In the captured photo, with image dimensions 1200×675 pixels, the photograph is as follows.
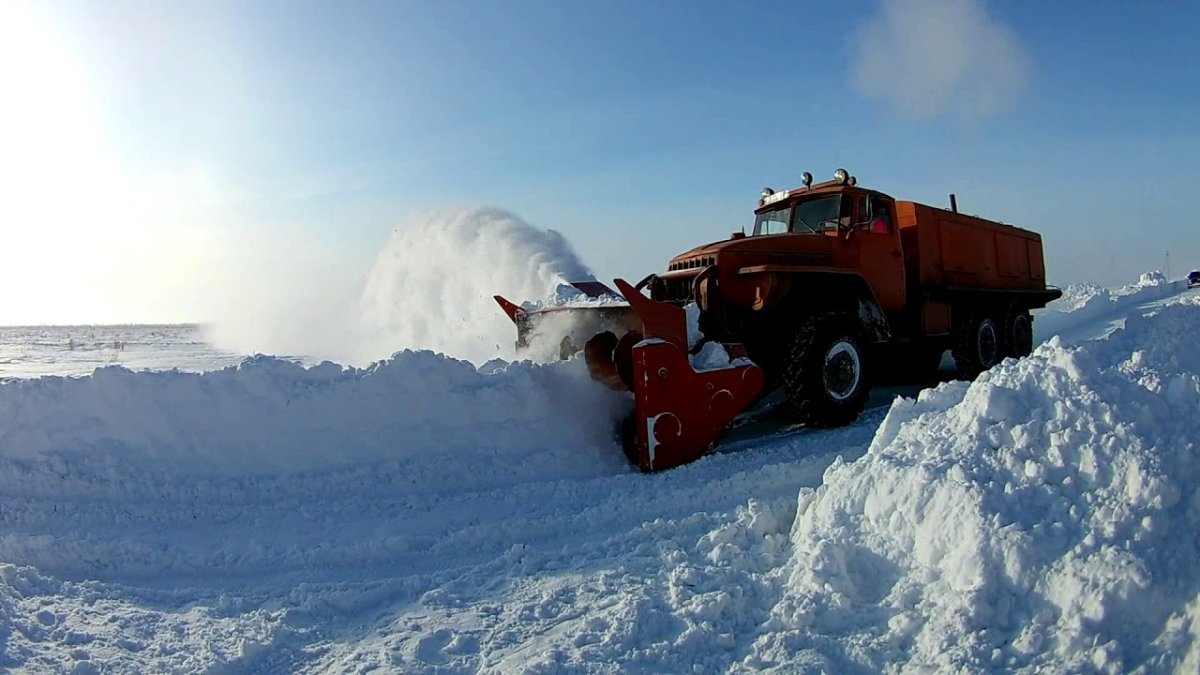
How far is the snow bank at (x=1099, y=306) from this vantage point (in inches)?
688

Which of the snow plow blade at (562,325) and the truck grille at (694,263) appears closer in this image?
the truck grille at (694,263)

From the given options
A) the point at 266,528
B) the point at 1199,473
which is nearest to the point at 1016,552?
the point at 1199,473

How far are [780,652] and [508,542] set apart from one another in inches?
79.7

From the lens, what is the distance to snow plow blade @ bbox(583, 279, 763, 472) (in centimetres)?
623

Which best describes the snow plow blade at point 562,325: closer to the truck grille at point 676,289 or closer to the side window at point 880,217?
the truck grille at point 676,289

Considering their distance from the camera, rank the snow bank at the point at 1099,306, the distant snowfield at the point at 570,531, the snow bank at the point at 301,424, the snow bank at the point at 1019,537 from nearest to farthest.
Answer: the snow bank at the point at 1019,537, the distant snowfield at the point at 570,531, the snow bank at the point at 301,424, the snow bank at the point at 1099,306

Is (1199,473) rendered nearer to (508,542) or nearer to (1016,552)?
(1016,552)

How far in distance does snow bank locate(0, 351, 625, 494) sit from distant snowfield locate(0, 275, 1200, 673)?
0.02 m

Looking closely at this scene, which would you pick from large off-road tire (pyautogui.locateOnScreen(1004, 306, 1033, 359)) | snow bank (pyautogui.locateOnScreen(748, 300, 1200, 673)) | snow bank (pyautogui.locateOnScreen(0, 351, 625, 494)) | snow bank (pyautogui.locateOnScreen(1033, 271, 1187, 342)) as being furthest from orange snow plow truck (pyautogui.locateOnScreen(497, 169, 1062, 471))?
snow bank (pyautogui.locateOnScreen(1033, 271, 1187, 342))

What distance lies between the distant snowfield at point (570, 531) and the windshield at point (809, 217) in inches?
121

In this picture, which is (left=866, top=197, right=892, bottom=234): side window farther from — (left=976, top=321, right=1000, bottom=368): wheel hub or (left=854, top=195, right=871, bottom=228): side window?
(left=976, top=321, right=1000, bottom=368): wheel hub

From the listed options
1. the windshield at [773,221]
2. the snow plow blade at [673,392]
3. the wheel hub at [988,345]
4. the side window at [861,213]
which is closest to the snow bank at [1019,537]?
the snow plow blade at [673,392]

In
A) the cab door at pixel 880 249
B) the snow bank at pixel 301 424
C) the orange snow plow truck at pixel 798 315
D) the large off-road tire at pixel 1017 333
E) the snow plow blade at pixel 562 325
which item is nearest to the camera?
the snow bank at pixel 301 424

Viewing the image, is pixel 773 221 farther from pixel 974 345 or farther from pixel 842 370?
pixel 974 345
